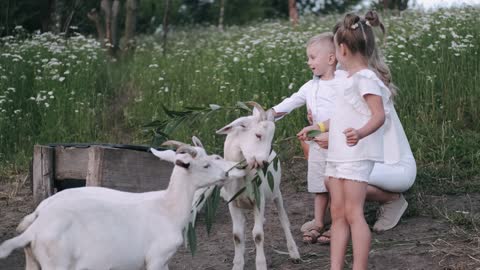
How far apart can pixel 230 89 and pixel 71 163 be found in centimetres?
301

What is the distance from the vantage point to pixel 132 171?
6555mm

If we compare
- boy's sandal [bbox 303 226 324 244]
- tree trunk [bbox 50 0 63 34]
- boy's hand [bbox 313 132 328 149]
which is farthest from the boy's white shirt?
tree trunk [bbox 50 0 63 34]

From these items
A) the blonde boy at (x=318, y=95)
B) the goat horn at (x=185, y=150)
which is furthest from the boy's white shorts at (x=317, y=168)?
the goat horn at (x=185, y=150)

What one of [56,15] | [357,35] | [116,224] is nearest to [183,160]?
[116,224]

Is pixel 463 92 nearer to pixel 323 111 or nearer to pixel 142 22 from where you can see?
pixel 323 111

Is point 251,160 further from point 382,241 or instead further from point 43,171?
point 43,171

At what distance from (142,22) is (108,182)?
15540 millimetres

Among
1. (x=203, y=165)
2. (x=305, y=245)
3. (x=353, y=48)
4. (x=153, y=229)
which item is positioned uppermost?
(x=353, y=48)

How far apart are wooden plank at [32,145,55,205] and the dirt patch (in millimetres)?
426

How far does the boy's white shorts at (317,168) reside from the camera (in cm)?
620

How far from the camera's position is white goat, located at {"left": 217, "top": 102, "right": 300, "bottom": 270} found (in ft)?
17.6

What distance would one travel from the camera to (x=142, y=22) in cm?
2159

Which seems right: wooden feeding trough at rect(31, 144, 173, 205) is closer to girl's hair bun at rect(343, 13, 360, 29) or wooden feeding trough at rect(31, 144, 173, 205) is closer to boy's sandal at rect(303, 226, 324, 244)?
boy's sandal at rect(303, 226, 324, 244)

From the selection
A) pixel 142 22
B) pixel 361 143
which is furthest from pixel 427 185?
pixel 142 22
